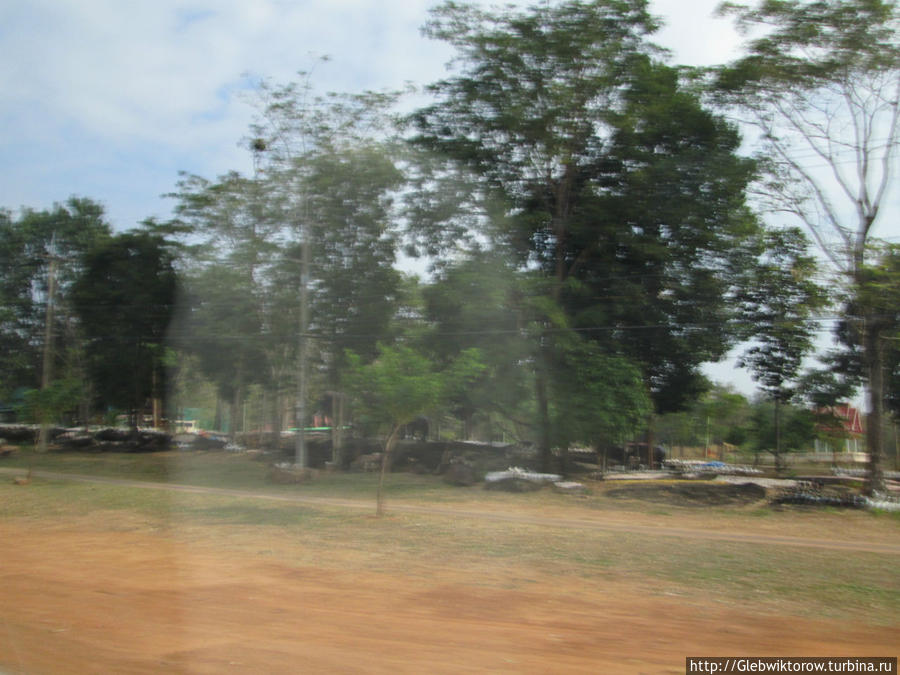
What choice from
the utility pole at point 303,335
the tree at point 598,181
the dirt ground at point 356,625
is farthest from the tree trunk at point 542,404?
the dirt ground at point 356,625

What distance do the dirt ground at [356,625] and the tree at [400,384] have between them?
222 inches

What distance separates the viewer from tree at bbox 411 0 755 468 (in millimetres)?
24906

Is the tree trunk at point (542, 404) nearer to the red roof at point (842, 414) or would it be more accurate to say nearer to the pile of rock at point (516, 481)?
the pile of rock at point (516, 481)

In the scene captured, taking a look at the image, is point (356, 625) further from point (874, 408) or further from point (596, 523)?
point (874, 408)

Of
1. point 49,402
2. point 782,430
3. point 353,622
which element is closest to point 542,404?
point 782,430

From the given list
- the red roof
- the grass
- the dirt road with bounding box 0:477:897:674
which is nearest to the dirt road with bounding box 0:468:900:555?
the grass

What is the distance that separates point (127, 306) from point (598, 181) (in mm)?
24558

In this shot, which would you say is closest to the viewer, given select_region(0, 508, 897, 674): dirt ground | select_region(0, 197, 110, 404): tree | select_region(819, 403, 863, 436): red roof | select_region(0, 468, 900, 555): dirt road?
select_region(0, 508, 897, 674): dirt ground

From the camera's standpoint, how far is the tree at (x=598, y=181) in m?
24.9

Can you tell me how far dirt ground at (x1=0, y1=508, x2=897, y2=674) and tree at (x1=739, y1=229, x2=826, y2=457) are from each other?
15.0m

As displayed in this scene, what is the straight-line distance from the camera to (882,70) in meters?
20.4

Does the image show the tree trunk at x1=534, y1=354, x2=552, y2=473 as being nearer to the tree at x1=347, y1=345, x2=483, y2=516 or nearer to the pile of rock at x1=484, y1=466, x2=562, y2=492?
the pile of rock at x1=484, y1=466, x2=562, y2=492

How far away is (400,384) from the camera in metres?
16.3

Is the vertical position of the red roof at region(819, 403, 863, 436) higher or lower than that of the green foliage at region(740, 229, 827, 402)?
lower
